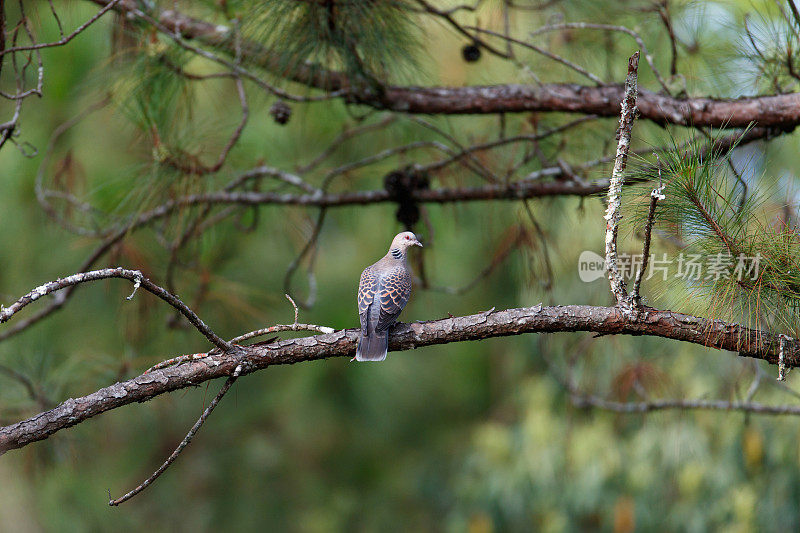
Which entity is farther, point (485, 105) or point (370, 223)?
point (370, 223)

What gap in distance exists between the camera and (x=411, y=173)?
3.08 metres

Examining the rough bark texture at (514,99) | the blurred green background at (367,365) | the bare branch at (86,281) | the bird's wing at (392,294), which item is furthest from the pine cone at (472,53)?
the bare branch at (86,281)

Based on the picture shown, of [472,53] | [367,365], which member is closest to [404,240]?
[472,53]

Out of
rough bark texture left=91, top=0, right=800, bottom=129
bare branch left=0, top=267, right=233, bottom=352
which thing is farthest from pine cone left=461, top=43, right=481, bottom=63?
bare branch left=0, top=267, right=233, bottom=352

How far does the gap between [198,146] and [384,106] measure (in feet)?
2.35

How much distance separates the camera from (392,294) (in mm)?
2180

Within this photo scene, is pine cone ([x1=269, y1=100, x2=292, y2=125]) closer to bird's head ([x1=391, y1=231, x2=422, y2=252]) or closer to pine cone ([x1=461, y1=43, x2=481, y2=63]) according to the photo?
bird's head ([x1=391, y1=231, x2=422, y2=252])

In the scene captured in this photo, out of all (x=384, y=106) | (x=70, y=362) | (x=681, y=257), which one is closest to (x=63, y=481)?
(x=70, y=362)

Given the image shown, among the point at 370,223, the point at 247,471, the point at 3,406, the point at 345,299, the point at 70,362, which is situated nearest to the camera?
the point at 3,406

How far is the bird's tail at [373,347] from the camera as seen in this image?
6.20 ft

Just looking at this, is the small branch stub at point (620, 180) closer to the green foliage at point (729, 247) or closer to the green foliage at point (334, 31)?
the green foliage at point (729, 247)

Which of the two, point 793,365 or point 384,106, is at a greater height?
point 384,106

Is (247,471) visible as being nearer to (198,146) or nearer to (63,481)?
(63,481)

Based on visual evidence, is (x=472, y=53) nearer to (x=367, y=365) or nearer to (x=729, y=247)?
(x=729, y=247)
